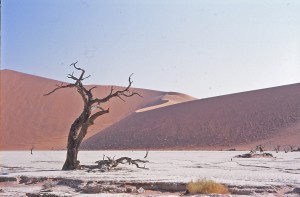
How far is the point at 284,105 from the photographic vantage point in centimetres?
6353

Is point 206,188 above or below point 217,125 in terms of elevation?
below

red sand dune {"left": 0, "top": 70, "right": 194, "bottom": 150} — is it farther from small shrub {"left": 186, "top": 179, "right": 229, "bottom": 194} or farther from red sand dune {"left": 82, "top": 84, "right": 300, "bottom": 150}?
small shrub {"left": 186, "top": 179, "right": 229, "bottom": 194}

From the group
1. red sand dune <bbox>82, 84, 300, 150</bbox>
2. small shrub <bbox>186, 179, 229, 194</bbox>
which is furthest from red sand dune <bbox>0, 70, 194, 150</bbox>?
small shrub <bbox>186, 179, 229, 194</bbox>

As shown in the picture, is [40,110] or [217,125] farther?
[40,110]

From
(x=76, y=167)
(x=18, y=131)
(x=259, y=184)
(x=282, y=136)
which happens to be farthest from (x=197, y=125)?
(x=259, y=184)

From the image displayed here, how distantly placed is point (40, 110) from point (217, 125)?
108 ft

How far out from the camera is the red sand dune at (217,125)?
5469 cm

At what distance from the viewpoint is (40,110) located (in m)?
81.8

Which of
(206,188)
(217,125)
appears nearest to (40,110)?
(217,125)

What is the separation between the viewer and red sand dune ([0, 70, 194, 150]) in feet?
217

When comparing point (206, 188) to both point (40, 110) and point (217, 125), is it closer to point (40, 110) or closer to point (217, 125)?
point (217, 125)

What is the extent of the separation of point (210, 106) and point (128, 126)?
12662 millimetres

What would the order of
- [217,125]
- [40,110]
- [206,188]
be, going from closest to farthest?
[206,188]
[217,125]
[40,110]

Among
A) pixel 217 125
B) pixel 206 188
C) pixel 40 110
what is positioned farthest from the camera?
pixel 40 110
